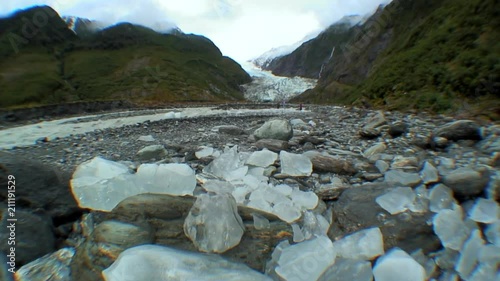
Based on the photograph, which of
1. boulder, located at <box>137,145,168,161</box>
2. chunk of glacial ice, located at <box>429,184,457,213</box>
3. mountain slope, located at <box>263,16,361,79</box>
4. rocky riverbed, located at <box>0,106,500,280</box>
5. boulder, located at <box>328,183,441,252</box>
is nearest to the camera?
rocky riverbed, located at <box>0,106,500,280</box>

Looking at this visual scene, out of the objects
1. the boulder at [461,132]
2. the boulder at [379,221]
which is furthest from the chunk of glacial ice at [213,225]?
the boulder at [461,132]

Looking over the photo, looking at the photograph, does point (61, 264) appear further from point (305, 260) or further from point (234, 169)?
point (234, 169)

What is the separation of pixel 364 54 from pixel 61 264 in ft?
177

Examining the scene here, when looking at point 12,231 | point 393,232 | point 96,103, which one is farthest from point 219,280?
point 96,103

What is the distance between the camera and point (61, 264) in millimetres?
1520

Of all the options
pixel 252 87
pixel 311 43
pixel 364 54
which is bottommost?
pixel 252 87

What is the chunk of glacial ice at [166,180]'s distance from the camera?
195 cm

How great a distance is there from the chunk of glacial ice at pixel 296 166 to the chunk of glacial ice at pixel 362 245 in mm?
996

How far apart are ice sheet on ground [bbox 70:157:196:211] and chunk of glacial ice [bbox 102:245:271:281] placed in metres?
0.57

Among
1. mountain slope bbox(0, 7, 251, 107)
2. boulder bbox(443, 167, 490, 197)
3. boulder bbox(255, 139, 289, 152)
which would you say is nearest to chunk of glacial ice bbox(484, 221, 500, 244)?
boulder bbox(443, 167, 490, 197)

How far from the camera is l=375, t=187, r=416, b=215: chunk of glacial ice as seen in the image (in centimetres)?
189

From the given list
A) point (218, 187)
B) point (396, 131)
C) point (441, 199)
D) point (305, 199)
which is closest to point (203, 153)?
point (218, 187)

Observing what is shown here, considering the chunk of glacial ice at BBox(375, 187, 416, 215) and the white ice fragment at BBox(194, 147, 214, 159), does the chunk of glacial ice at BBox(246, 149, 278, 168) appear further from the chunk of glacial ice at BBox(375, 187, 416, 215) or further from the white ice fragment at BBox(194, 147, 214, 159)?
the chunk of glacial ice at BBox(375, 187, 416, 215)

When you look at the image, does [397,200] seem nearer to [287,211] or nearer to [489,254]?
[489,254]
